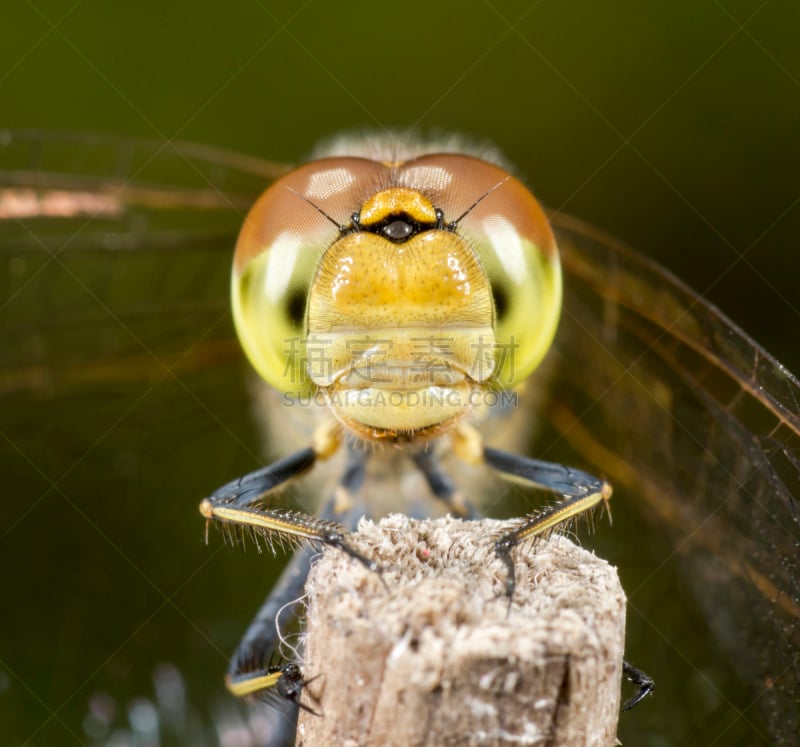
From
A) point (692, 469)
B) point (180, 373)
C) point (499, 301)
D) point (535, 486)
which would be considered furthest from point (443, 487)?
point (499, 301)

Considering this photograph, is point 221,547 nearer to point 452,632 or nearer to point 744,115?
point 452,632

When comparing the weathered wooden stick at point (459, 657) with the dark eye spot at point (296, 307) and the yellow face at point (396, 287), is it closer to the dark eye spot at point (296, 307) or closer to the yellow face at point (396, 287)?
the yellow face at point (396, 287)

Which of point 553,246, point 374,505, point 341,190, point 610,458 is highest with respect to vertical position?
point 553,246

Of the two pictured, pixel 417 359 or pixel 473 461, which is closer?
pixel 417 359

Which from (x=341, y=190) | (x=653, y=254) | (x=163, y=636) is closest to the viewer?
(x=341, y=190)

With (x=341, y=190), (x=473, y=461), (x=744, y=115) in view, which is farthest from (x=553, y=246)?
(x=744, y=115)

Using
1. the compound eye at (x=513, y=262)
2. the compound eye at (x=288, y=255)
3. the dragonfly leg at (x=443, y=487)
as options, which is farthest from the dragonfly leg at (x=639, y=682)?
the dragonfly leg at (x=443, y=487)

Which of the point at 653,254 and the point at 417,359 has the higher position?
the point at 653,254
